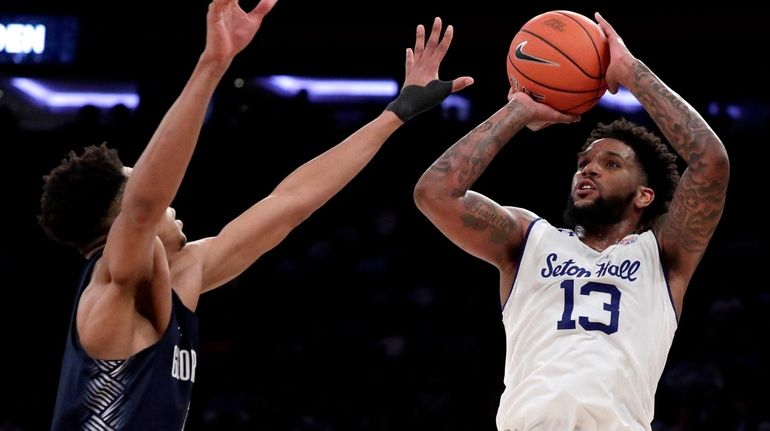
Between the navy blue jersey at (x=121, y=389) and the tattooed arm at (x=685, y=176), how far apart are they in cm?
187

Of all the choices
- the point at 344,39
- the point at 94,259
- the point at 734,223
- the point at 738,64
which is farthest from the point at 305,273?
the point at 94,259

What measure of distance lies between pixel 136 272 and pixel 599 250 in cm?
197

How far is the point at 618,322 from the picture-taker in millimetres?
3594

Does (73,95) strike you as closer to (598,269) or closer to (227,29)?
(598,269)

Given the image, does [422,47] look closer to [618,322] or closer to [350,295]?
[618,322]

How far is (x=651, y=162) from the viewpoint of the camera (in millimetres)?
4145

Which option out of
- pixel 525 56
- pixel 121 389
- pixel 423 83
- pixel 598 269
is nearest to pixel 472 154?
pixel 525 56

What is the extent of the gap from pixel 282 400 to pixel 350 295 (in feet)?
4.02

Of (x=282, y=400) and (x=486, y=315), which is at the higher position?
(x=486, y=315)

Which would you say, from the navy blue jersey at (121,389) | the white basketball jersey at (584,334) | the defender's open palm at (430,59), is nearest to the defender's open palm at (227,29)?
the navy blue jersey at (121,389)

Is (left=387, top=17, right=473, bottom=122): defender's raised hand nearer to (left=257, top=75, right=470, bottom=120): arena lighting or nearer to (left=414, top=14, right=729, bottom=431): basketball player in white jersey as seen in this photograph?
(left=414, top=14, right=729, bottom=431): basketball player in white jersey

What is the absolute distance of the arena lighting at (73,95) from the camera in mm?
11938

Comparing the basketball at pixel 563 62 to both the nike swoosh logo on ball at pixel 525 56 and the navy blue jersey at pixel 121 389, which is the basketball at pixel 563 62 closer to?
the nike swoosh logo on ball at pixel 525 56

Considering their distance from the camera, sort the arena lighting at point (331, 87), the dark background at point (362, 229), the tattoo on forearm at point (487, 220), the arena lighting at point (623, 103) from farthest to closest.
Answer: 1. the arena lighting at point (331, 87)
2. the arena lighting at point (623, 103)
3. the dark background at point (362, 229)
4. the tattoo on forearm at point (487, 220)
